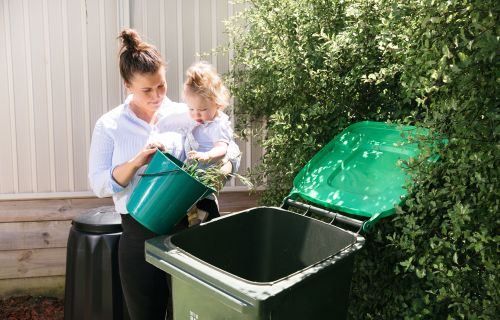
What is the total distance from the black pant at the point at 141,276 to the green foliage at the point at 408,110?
26.8 inches

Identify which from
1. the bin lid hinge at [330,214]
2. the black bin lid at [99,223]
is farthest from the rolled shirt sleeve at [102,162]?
the bin lid hinge at [330,214]

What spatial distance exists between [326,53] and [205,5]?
1445 millimetres

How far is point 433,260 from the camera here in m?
1.83

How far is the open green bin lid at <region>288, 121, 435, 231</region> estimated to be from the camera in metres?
2.11

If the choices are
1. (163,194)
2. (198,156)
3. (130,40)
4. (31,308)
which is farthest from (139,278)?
(31,308)

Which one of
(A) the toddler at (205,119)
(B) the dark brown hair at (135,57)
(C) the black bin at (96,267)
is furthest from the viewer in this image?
(C) the black bin at (96,267)

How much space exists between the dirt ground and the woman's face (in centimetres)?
181

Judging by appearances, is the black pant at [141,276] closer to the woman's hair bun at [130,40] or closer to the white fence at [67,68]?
the woman's hair bun at [130,40]

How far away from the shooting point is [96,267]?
286 cm

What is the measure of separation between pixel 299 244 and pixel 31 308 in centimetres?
216

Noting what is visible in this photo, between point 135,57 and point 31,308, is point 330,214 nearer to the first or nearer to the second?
point 135,57

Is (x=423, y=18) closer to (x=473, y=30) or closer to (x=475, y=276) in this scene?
(x=473, y=30)

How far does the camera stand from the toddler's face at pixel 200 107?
239 centimetres

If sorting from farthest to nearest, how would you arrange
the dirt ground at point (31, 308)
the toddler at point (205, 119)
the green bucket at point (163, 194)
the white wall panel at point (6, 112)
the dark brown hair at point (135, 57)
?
the dirt ground at point (31, 308)
the white wall panel at point (6, 112)
the toddler at point (205, 119)
the dark brown hair at point (135, 57)
the green bucket at point (163, 194)
